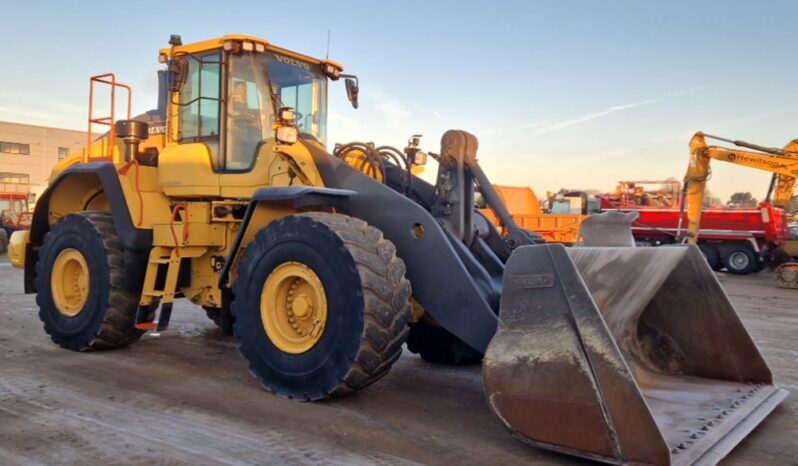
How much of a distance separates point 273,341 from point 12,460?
70.0 inches

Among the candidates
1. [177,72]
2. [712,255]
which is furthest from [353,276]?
[712,255]

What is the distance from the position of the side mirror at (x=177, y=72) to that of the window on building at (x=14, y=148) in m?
49.6

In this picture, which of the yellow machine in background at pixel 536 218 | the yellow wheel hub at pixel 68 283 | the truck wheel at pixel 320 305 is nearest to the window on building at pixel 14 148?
the yellow machine in background at pixel 536 218

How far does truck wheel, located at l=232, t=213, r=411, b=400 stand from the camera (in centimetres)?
452

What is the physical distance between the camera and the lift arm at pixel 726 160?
17.5 m

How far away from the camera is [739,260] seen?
19203 mm

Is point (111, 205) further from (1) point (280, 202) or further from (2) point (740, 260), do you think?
(2) point (740, 260)

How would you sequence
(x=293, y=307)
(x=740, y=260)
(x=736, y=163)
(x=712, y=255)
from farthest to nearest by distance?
(x=712, y=255) < (x=740, y=260) < (x=736, y=163) < (x=293, y=307)

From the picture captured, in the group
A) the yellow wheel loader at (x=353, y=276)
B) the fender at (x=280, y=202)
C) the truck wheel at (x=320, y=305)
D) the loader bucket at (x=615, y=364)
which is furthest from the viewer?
the fender at (x=280, y=202)

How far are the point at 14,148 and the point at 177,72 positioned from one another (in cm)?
4980

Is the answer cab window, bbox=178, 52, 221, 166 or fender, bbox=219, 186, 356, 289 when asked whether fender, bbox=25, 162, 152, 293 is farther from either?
fender, bbox=219, 186, 356, 289

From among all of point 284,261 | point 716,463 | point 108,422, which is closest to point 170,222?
point 284,261

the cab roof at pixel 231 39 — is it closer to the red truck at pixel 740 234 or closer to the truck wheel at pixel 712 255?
the red truck at pixel 740 234

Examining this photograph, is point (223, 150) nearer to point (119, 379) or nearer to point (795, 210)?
point (119, 379)
